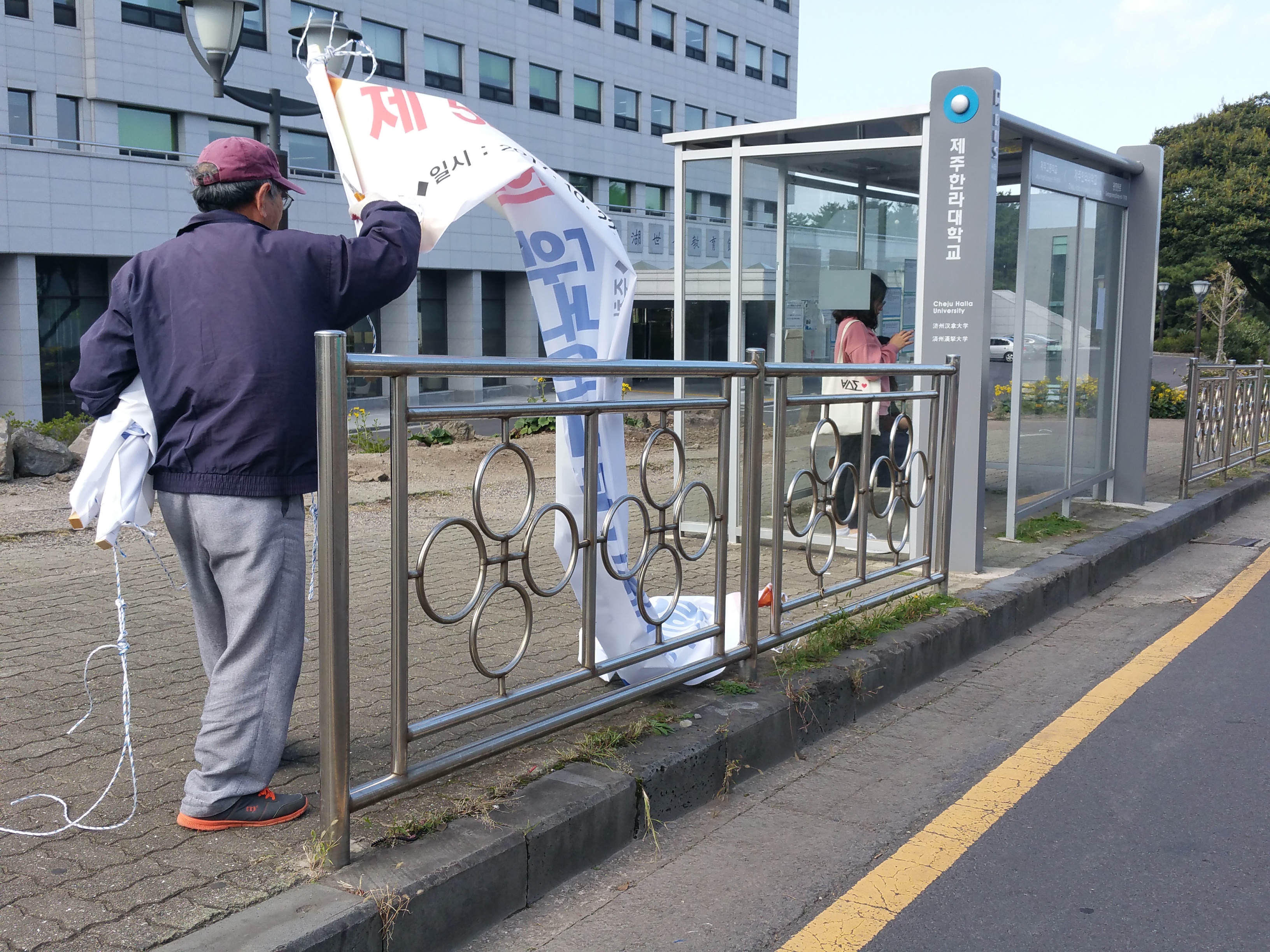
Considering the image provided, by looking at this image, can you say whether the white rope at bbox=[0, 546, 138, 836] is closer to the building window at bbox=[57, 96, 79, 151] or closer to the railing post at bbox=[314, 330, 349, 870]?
the railing post at bbox=[314, 330, 349, 870]

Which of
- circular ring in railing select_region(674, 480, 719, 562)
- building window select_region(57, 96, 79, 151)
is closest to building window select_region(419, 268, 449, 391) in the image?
building window select_region(57, 96, 79, 151)

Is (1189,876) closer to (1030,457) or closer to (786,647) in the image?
(786,647)

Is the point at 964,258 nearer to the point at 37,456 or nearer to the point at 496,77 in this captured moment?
the point at 37,456

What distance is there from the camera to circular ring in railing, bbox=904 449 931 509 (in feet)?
17.9

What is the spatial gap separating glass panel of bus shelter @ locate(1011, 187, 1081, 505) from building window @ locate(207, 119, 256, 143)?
2230 cm

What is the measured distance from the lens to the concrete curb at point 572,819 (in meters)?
2.57

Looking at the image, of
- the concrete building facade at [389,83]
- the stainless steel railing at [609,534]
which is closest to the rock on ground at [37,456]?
the concrete building facade at [389,83]

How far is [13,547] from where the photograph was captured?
720 centimetres

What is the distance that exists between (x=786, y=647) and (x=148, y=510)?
108 inches

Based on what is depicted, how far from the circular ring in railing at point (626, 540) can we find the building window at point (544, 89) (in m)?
32.9

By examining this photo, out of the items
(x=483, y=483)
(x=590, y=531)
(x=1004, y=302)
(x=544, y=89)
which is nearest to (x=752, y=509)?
(x=590, y=531)

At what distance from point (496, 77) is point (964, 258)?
1165 inches

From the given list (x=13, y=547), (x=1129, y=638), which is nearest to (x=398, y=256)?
(x=1129, y=638)

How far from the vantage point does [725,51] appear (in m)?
43.3
